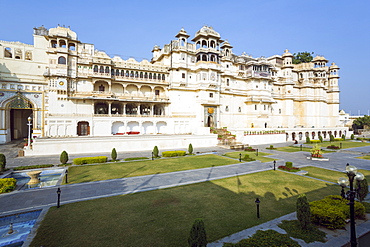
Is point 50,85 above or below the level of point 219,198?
above

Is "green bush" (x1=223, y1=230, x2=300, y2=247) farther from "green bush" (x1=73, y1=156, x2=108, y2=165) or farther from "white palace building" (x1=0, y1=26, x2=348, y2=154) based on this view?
"white palace building" (x1=0, y1=26, x2=348, y2=154)

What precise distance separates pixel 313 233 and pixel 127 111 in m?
41.7

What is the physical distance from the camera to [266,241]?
6.88m

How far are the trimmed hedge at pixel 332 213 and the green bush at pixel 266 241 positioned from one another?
2057mm

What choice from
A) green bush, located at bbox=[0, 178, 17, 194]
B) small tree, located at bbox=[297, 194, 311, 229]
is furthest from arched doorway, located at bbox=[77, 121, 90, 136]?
small tree, located at bbox=[297, 194, 311, 229]

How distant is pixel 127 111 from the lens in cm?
4450

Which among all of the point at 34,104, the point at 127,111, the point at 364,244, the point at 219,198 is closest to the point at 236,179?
the point at 219,198

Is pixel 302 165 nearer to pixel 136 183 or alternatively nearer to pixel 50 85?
pixel 136 183

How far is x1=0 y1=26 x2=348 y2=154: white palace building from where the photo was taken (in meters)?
35.1

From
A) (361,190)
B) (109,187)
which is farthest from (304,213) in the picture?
(109,187)

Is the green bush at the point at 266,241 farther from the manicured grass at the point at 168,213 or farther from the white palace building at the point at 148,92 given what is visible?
the white palace building at the point at 148,92

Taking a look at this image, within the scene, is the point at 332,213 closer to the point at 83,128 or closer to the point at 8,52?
the point at 83,128

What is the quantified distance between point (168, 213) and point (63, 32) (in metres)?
39.7

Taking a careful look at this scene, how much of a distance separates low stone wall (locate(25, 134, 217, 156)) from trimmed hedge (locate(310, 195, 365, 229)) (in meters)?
25.6
